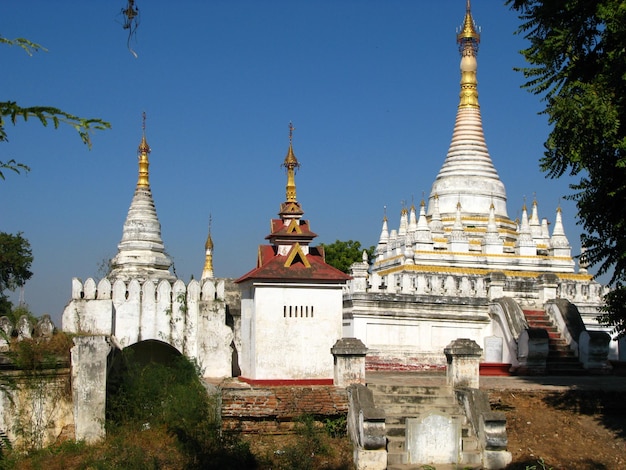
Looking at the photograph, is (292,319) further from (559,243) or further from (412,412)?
(559,243)

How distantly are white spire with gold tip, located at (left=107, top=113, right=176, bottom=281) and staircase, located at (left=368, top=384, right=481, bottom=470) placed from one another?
12391 mm

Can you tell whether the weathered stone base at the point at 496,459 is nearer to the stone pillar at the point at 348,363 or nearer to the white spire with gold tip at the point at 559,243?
the stone pillar at the point at 348,363

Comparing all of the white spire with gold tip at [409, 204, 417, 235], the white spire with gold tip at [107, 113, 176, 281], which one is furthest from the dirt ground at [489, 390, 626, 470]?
the white spire with gold tip at [409, 204, 417, 235]

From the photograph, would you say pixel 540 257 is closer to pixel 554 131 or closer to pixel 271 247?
pixel 271 247

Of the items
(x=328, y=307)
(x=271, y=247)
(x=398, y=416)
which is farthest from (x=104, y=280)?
(x=398, y=416)

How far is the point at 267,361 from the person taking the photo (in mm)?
19344

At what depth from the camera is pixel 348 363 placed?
1722cm

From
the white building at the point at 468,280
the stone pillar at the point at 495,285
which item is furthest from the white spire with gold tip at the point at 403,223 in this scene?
the stone pillar at the point at 495,285

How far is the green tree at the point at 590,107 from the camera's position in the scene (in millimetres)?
14648

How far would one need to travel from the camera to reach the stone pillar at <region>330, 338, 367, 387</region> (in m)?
17.2

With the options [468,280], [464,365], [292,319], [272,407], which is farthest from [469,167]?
[272,407]

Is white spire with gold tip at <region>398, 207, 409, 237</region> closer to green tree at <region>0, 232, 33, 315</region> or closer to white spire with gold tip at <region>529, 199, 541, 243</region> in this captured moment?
white spire with gold tip at <region>529, 199, 541, 243</region>

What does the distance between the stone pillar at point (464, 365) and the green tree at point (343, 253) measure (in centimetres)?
2820

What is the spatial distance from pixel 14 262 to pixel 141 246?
15.2 meters
